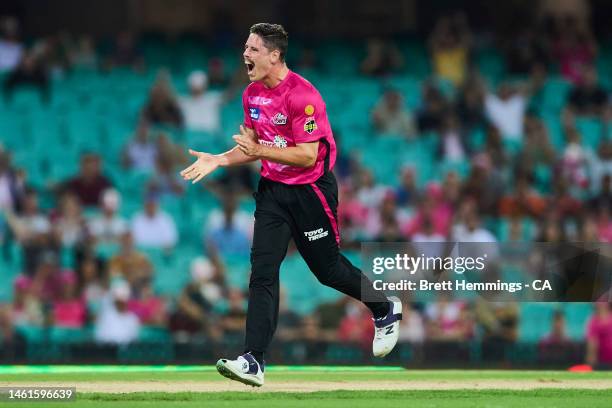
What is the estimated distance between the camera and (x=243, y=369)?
8.99m

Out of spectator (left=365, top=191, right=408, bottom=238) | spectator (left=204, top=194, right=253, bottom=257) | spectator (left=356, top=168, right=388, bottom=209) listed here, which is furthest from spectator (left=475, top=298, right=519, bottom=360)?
spectator (left=204, top=194, right=253, bottom=257)

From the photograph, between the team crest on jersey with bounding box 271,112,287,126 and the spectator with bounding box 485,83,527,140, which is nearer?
the team crest on jersey with bounding box 271,112,287,126

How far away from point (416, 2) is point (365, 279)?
14653mm

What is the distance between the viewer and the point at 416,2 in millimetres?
23625

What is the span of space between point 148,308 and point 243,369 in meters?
7.34

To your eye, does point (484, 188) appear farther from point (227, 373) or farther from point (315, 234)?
point (227, 373)

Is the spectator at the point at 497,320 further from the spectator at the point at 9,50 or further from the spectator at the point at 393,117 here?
the spectator at the point at 9,50

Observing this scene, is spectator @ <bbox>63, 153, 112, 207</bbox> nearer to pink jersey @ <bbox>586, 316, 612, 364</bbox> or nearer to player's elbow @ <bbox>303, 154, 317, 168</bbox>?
pink jersey @ <bbox>586, 316, 612, 364</bbox>

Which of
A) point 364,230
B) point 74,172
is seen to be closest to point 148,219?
point 74,172

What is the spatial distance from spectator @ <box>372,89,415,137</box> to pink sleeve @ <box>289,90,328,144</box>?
1080cm

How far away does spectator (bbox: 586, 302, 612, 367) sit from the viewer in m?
14.9

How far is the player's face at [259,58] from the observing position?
29.9 feet

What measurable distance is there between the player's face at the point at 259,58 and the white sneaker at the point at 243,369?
178cm

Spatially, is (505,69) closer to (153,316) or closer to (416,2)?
(416,2)
